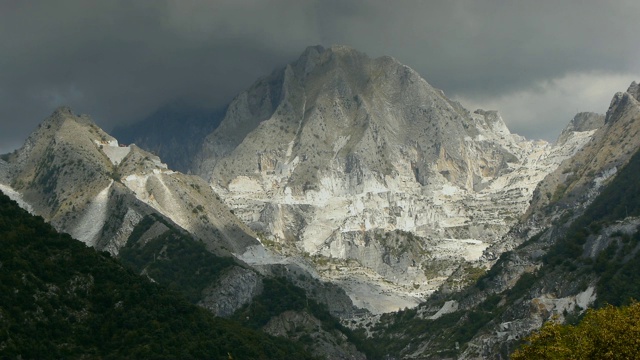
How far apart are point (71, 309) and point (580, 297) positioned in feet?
357

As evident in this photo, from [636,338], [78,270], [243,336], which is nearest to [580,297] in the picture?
[243,336]

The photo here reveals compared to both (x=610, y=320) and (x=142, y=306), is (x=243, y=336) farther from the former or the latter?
(x=610, y=320)

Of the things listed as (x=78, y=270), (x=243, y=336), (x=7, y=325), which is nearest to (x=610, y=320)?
(x=7, y=325)

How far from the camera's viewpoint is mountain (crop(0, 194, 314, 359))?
125 metres

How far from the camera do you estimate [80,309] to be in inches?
5389

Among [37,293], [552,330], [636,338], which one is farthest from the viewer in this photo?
[37,293]

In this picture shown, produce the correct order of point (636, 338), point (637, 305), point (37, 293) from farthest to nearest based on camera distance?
point (37, 293), point (637, 305), point (636, 338)

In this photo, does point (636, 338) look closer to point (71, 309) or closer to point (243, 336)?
point (71, 309)

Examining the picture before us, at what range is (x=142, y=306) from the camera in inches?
6058

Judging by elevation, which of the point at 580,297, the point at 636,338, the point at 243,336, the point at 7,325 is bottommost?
the point at 636,338

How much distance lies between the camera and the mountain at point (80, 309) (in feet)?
409

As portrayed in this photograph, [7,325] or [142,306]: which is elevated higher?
[142,306]

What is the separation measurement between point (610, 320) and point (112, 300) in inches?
3227

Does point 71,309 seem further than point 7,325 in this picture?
Yes
